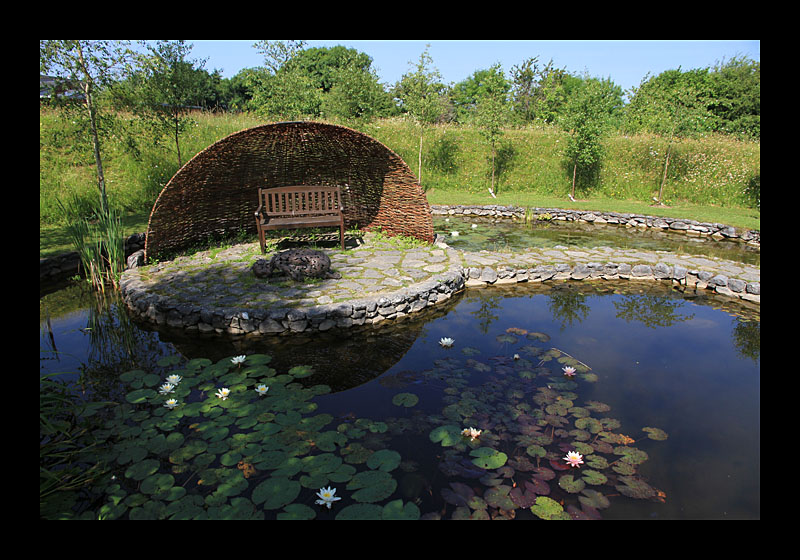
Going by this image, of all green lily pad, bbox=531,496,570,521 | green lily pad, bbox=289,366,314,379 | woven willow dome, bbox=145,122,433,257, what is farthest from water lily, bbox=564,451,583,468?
Answer: woven willow dome, bbox=145,122,433,257

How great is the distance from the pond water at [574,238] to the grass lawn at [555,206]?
1.50 m

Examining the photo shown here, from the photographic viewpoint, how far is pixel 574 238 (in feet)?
30.2

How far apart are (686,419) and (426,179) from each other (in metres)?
13.1

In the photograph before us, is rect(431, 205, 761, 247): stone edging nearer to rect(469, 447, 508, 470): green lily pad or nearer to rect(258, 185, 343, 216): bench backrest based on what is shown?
rect(258, 185, 343, 216): bench backrest

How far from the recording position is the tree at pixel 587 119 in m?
12.7

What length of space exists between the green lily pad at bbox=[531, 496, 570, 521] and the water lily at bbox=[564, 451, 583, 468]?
1.22 feet

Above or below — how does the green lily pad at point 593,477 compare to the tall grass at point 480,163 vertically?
below

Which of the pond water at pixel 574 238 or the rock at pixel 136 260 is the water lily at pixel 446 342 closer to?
the pond water at pixel 574 238

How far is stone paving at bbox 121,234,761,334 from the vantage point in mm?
4840

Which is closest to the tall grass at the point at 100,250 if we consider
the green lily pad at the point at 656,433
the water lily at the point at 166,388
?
the water lily at the point at 166,388

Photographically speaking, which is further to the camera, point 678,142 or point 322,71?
point 322,71

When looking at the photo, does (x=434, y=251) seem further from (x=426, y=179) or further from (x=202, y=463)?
(x=426, y=179)

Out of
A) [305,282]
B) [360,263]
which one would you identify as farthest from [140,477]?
[360,263]

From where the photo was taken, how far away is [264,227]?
6922 millimetres
